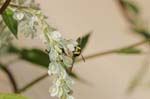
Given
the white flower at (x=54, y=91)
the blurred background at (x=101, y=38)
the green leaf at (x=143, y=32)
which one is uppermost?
the white flower at (x=54, y=91)

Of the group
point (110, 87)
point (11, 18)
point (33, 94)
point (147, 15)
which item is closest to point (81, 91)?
point (33, 94)

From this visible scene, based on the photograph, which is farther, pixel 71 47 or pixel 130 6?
pixel 130 6

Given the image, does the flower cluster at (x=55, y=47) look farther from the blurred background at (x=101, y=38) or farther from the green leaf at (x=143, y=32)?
the blurred background at (x=101, y=38)

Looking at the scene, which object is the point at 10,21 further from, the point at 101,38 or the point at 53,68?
the point at 101,38

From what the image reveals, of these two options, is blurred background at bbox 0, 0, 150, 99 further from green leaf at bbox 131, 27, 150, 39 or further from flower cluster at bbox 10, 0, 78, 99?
flower cluster at bbox 10, 0, 78, 99

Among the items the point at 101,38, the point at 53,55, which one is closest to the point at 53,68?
the point at 53,55

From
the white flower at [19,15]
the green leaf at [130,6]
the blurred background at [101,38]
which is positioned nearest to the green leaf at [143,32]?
the green leaf at [130,6]

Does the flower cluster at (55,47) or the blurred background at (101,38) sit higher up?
the flower cluster at (55,47)
